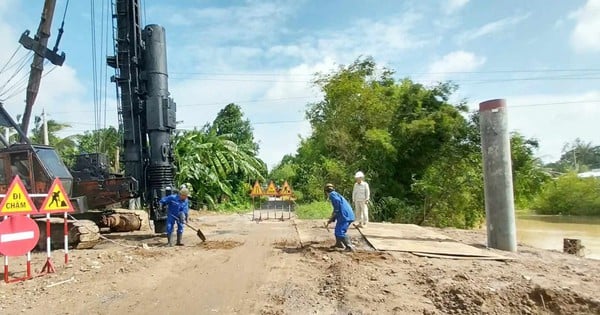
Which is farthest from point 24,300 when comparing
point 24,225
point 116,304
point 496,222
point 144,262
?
point 496,222

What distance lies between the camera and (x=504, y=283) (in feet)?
21.6

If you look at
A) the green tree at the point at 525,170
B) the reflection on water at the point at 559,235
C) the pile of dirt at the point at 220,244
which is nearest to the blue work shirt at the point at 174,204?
the pile of dirt at the point at 220,244

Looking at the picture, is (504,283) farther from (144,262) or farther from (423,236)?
(144,262)

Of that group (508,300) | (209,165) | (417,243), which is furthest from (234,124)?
(508,300)

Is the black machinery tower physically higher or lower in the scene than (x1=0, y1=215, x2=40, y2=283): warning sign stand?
higher

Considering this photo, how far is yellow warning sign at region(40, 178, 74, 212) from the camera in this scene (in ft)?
28.1

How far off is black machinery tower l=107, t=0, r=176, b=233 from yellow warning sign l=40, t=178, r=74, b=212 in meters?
4.14

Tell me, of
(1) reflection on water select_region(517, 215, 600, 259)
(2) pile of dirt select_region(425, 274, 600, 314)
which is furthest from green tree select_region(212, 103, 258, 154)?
(2) pile of dirt select_region(425, 274, 600, 314)

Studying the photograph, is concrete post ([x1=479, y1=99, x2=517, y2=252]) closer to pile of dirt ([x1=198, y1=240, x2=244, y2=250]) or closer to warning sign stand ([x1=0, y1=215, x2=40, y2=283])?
pile of dirt ([x1=198, y1=240, x2=244, y2=250])

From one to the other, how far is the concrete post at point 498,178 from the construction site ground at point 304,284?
2.07 ft

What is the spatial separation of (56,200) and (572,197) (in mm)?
51307

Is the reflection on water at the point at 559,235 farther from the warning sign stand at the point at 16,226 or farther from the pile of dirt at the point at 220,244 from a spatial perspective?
the warning sign stand at the point at 16,226

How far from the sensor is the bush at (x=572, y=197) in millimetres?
45688

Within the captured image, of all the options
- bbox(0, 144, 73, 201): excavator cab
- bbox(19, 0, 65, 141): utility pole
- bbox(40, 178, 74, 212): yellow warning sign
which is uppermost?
bbox(19, 0, 65, 141): utility pole
